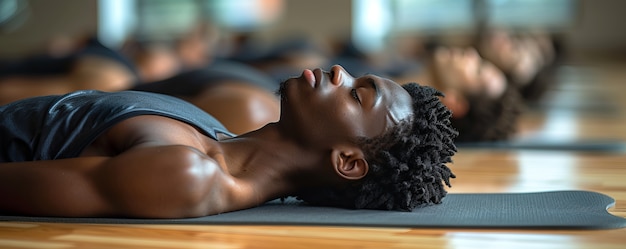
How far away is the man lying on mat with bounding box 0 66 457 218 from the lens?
1420mm

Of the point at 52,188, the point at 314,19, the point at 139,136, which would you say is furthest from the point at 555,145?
the point at 314,19

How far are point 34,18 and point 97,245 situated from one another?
9939mm

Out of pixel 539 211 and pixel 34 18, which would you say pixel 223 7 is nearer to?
Answer: pixel 34 18

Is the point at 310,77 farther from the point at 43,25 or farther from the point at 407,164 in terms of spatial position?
the point at 43,25

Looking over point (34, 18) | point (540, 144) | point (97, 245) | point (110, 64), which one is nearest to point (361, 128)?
point (97, 245)

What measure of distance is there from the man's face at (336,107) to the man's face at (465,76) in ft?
5.44

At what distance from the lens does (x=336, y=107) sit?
152 cm

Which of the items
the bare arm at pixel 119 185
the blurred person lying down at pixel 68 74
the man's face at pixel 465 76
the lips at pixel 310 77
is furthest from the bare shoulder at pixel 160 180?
the blurred person lying down at pixel 68 74

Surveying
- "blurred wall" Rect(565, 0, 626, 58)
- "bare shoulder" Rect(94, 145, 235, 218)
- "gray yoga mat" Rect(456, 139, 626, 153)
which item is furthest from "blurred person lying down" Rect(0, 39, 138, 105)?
"blurred wall" Rect(565, 0, 626, 58)

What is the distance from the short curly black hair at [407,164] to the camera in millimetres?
1533

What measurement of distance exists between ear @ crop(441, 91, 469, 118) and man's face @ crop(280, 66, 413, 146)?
1.51m

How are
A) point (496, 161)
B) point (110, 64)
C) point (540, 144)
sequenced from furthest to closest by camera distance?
point (110, 64) → point (540, 144) → point (496, 161)

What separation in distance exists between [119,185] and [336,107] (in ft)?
1.23

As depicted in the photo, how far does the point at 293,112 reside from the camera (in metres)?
1.54
